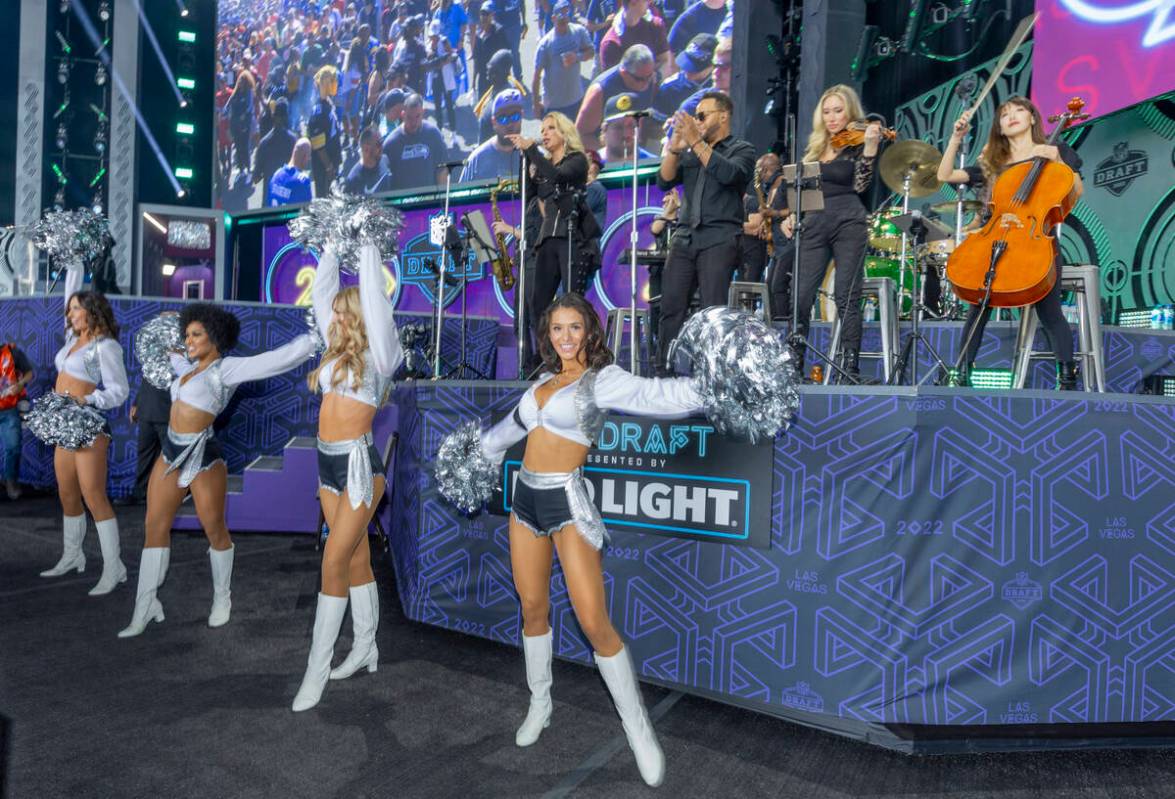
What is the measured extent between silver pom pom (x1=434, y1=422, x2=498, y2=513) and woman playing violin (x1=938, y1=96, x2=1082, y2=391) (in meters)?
2.24

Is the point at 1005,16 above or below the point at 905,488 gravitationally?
above

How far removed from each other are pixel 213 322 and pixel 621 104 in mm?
7147

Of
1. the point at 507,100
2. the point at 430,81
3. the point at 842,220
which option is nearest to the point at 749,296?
the point at 842,220

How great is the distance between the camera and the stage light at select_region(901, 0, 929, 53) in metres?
8.88

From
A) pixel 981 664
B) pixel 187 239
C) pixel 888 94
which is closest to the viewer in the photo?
pixel 981 664

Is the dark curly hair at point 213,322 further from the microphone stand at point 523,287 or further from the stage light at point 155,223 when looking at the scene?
the stage light at point 155,223

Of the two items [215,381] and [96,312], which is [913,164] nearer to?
[215,381]

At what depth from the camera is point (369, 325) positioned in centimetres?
335

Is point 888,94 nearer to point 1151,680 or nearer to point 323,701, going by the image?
point 1151,680

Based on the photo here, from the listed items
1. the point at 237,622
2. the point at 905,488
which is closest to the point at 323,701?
the point at 237,622

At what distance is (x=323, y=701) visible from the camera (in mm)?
3502

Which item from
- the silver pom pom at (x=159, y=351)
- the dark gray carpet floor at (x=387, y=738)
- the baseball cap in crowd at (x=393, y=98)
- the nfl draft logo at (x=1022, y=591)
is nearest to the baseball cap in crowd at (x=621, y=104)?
the baseball cap in crowd at (x=393, y=98)

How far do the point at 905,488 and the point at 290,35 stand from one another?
14.6 meters

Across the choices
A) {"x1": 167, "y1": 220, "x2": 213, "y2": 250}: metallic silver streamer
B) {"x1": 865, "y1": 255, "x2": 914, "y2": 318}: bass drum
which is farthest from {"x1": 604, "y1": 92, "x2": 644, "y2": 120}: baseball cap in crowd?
{"x1": 167, "y1": 220, "x2": 213, "y2": 250}: metallic silver streamer
